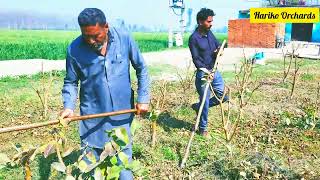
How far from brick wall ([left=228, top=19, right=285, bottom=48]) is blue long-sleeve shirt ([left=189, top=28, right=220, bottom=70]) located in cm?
1803

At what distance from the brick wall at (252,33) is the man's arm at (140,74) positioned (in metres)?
19.9

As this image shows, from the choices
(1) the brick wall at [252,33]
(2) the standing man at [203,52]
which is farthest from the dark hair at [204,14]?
(1) the brick wall at [252,33]

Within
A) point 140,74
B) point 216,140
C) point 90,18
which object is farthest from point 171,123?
point 90,18

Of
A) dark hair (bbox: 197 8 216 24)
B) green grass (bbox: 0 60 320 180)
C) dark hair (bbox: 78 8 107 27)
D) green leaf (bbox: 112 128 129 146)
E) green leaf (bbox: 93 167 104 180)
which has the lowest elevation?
green grass (bbox: 0 60 320 180)

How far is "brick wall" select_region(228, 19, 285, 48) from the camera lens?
74.1 ft


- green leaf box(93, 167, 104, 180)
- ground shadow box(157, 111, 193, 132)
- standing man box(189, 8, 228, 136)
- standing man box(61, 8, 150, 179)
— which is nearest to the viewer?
green leaf box(93, 167, 104, 180)

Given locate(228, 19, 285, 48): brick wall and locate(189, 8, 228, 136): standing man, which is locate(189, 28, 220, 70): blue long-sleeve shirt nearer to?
locate(189, 8, 228, 136): standing man

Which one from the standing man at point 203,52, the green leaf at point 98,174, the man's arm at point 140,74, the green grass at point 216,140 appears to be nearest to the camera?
the green leaf at point 98,174

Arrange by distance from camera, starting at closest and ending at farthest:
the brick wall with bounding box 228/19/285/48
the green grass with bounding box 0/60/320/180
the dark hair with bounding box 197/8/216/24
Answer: the green grass with bounding box 0/60/320/180 → the dark hair with bounding box 197/8/216/24 → the brick wall with bounding box 228/19/285/48

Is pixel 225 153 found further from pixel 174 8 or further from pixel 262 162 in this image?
pixel 174 8

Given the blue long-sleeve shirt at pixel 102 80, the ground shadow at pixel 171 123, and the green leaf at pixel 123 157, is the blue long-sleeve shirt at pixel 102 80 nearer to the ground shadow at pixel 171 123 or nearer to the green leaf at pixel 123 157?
the green leaf at pixel 123 157

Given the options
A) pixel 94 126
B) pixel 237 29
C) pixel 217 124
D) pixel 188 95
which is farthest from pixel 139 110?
pixel 237 29

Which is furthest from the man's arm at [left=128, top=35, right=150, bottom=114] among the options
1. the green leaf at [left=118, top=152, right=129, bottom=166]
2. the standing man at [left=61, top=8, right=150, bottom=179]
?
the green leaf at [left=118, top=152, right=129, bottom=166]

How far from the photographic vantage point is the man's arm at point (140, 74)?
10.3 ft
